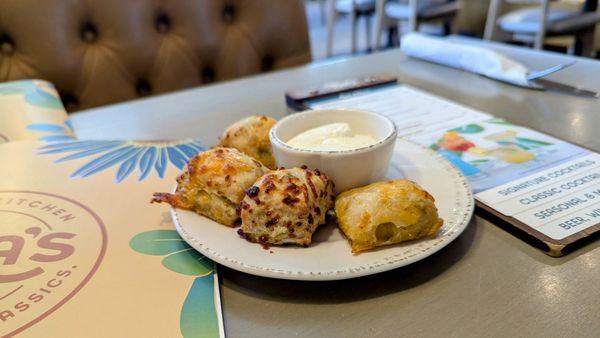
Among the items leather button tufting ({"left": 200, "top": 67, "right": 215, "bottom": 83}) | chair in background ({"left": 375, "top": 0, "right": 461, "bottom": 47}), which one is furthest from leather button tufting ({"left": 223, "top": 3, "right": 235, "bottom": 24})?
chair in background ({"left": 375, "top": 0, "right": 461, "bottom": 47})

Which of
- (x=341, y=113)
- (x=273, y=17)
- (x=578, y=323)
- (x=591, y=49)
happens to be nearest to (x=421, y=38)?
(x=273, y=17)

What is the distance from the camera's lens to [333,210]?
0.47 meters

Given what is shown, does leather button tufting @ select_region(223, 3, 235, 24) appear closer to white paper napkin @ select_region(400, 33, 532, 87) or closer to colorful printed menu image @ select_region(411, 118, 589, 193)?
white paper napkin @ select_region(400, 33, 532, 87)

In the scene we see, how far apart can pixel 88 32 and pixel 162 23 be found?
0.17 meters

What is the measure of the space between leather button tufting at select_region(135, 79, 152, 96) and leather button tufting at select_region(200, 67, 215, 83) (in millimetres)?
138

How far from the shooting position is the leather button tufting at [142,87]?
1190mm

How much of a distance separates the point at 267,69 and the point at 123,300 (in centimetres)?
100

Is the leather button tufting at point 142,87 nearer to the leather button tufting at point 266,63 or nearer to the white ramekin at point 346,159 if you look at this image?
the leather button tufting at point 266,63

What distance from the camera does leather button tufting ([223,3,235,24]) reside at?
1210 mm

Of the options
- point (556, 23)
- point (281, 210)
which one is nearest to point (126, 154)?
point (281, 210)

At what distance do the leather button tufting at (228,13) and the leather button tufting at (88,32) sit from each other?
12.5 inches

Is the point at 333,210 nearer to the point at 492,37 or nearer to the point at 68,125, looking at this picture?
the point at 68,125

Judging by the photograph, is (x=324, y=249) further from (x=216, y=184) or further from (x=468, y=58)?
(x=468, y=58)

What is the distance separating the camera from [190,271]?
423 mm
